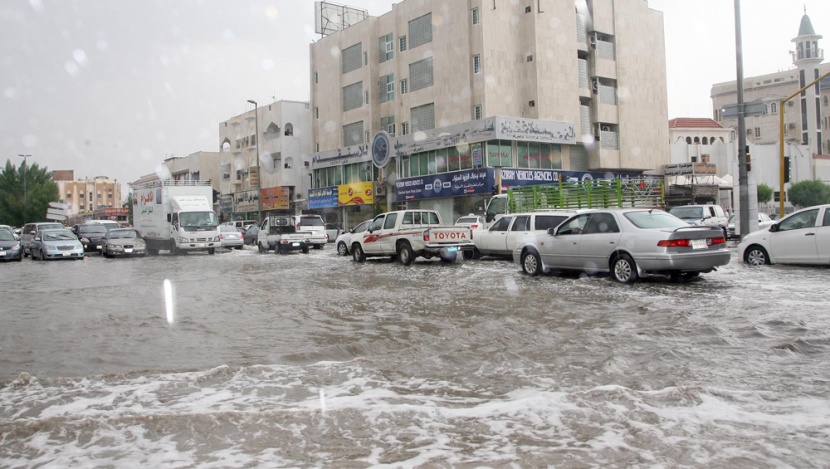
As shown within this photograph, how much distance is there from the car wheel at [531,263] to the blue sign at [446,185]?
2292cm

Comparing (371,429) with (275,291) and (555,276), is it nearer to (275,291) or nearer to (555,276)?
(275,291)

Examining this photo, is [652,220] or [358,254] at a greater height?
[652,220]

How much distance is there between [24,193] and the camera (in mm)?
78438

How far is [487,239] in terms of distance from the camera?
1969 cm

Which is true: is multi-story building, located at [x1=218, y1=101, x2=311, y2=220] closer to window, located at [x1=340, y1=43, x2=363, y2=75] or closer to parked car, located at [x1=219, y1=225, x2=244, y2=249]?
window, located at [x1=340, y1=43, x2=363, y2=75]

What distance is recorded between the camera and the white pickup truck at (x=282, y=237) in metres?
28.8

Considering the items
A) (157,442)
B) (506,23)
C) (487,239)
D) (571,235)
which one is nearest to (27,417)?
(157,442)

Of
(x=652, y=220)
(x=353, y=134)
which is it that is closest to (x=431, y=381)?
(x=652, y=220)

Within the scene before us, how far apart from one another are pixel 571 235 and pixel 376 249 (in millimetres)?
8520

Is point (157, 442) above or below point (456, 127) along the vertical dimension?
below

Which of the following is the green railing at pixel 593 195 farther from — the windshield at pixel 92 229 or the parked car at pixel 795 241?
the windshield at pixel 92 229

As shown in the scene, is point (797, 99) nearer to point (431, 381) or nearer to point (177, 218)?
point (177, 218)

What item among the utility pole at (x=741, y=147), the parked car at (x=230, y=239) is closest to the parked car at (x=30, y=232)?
the parked car at (x=230, y=239)

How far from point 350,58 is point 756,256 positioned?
40479mm
